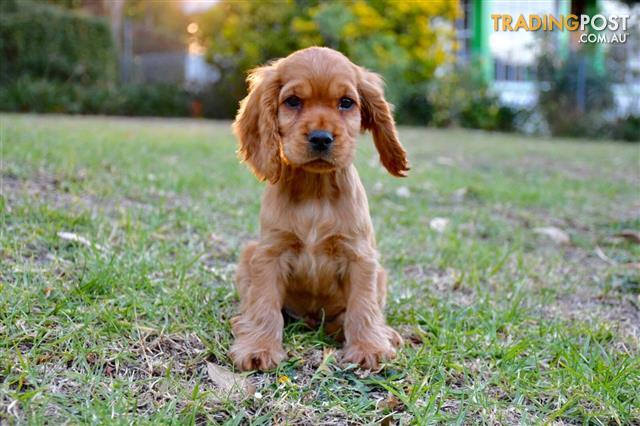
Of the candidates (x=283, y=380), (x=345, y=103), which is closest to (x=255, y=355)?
(x=283, y=380)

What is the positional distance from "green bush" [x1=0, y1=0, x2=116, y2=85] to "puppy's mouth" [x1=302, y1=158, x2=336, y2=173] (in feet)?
54.2

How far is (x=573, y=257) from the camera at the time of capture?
490 centimetres

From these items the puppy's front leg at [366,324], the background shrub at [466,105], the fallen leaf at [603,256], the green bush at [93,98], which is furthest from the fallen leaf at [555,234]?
the green bush at [93,98]

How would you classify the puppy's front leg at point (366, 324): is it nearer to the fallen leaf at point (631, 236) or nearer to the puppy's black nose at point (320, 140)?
the puppy's black nose at point (320, 140)

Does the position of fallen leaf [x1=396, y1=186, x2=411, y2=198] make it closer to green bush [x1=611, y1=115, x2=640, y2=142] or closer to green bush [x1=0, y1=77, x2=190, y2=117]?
green bush [x1=611, y1=115, x2=640, y2=142]

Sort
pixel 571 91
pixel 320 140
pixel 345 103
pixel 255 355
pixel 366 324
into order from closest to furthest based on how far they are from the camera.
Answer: pixel 255 355 → pixel 320 140 → pixel 366 324 → pixel 345 103 → pixel 571 91

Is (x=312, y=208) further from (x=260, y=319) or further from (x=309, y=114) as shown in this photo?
(x=260, y=319)

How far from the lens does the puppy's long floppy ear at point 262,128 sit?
9.83 feet

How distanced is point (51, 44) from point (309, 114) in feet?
55.6

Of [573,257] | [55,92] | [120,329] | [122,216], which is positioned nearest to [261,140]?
[120,329]

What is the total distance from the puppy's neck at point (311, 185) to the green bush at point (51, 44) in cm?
1634

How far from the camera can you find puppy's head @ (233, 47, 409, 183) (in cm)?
283

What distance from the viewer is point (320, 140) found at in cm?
277

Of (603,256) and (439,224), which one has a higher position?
(439,224)
